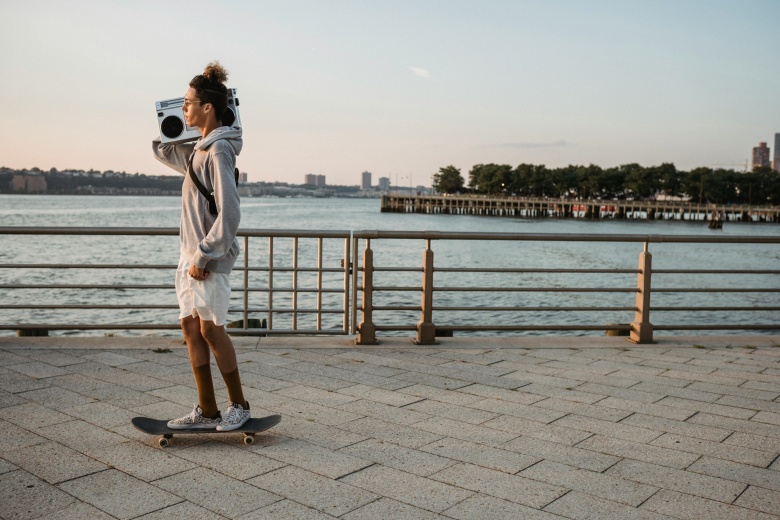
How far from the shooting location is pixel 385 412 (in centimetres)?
500

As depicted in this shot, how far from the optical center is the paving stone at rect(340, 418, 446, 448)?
4391 millimetres

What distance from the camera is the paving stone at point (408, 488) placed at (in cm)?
348

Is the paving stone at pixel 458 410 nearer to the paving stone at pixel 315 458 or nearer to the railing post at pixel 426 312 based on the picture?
the paving stone at pixel 315 458

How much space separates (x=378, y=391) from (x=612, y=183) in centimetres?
18076

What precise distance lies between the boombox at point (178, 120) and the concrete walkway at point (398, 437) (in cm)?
172

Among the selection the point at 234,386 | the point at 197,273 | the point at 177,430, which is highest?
the point at 197,273

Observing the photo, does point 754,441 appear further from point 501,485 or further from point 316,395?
point 316,395

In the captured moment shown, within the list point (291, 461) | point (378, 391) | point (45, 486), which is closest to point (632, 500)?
point (291, 461)

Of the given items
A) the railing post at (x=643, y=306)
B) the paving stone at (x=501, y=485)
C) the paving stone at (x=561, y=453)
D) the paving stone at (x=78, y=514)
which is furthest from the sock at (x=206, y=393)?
the railing post at (x=643, y=306)

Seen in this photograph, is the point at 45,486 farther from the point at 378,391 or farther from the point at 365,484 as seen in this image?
the point at 378,391

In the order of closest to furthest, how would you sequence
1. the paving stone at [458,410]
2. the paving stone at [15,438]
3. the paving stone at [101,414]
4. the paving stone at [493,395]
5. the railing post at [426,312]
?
the paving stone at [15,438] → the paving stone at [101,414] → the paving stone at [458,410] → the paving stone at [493,395] → the railing post at [426,312]

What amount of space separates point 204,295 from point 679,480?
2647mm

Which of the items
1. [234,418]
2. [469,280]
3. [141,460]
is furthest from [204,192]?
[469,280]

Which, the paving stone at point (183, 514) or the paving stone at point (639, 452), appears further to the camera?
the paving stone at point (639, 452)
